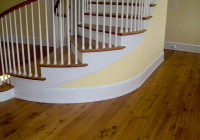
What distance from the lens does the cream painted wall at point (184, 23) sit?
18.7 feet

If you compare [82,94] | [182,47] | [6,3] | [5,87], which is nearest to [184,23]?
[182,47]

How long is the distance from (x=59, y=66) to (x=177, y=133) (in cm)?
159

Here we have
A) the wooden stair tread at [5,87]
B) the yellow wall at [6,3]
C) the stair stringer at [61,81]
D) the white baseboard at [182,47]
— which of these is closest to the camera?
the stair stringer at [61,81]

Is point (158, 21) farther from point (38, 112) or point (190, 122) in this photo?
point (38, 112)

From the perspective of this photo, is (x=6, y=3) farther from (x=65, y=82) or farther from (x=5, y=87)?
(x=65, y=82)

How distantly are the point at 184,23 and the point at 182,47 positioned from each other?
1.93 ft

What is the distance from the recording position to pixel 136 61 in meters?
3.74

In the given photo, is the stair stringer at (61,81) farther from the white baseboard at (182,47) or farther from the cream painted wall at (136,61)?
the white baseboard at (182,47)

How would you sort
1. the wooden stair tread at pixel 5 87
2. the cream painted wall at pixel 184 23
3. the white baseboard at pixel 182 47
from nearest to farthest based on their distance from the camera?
1. the wooden stair tread at pixel 5 87
2. the cream painted wall at pixel 184 23
3. the white baseboard at pixel 182 47

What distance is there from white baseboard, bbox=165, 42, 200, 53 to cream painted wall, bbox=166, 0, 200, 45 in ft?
0.24

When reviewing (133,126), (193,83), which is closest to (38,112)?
(133,126)

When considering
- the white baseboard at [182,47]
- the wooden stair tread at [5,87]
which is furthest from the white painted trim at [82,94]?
the white baseboard at [182,47]

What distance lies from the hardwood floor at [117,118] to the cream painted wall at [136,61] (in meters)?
0.28

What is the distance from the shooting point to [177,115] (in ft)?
9.71
